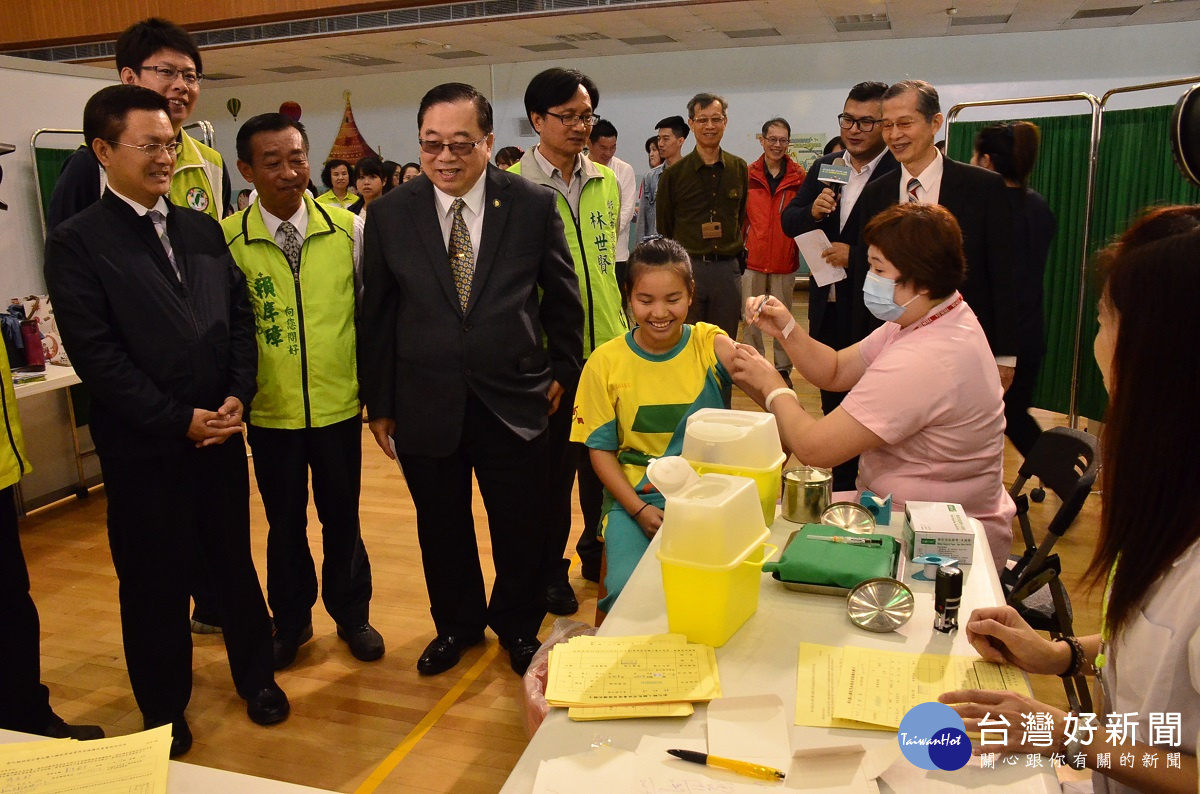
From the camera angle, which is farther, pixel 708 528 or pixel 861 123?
pixel 861 123

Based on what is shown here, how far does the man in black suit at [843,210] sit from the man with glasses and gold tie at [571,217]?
920 millimetres

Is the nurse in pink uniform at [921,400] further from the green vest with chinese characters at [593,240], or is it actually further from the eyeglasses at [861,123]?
the eyeglasses at [861,123]

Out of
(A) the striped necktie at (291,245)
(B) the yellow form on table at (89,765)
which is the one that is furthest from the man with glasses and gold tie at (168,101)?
(B) the yellow form on table at (89,765)

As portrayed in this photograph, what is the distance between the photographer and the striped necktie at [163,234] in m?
2.21

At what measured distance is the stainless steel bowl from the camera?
179 cm

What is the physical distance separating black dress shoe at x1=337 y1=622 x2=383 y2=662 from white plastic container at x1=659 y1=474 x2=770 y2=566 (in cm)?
178

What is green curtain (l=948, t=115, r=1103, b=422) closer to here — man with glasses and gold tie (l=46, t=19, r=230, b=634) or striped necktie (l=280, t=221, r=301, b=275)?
striped necktie (l=280, t=221, r=301, b=275)

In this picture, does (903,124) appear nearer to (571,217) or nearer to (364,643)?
(571,217)

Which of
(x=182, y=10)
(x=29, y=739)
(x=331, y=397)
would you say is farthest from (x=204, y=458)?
(x=182, y=10)

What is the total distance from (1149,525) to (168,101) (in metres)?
2.77

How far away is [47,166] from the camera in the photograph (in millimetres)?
4598

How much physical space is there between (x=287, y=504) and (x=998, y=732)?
2.19m

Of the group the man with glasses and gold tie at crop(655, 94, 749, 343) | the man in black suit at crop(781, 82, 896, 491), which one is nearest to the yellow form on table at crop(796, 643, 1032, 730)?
the man in black suit at crop(781, 82, 896, 491)

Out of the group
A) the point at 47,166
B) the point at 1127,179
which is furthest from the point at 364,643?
the point at 1127,179
